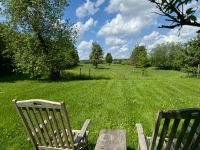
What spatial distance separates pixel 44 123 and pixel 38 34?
2149cm

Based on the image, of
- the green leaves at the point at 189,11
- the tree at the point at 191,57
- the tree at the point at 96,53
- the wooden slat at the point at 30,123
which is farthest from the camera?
the tree at the point at 96,53

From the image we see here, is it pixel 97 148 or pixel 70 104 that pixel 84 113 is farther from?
pixel 97 148

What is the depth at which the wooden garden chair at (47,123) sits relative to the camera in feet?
14.3

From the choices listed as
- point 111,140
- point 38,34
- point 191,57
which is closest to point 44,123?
point 111,140

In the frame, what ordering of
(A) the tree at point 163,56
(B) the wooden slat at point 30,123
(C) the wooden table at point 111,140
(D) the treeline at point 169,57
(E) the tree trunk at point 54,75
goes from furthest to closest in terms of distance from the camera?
(A) the tree at point 163,56
(D) the treeline at point 169,57
(E) the tree trunk at point 54,75
(C) the wooden table at point 111,140
(B) the wooden slat at point 30,123

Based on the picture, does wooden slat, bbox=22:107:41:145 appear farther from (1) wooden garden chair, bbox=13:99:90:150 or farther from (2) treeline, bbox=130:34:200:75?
(2) treeline, bbox=130:34:200:75

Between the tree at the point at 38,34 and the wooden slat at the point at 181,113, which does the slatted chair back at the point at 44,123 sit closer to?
the wooden slat at the point at 181,113

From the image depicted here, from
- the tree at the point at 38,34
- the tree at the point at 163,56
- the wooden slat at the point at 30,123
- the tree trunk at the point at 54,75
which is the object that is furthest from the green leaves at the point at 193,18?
the tree at the point at 163,56

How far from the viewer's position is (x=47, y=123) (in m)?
4.83

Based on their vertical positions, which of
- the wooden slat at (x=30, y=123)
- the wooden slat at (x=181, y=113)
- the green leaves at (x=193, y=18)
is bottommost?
the wooden slat at (x=30, y=123)

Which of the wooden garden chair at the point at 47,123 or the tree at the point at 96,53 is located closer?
the wooden garden chair at the point at 47,123

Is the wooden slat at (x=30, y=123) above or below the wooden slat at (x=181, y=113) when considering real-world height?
below

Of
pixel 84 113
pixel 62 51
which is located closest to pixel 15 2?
pixel 62 51

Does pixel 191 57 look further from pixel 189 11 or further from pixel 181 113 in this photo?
pixel 189 11
